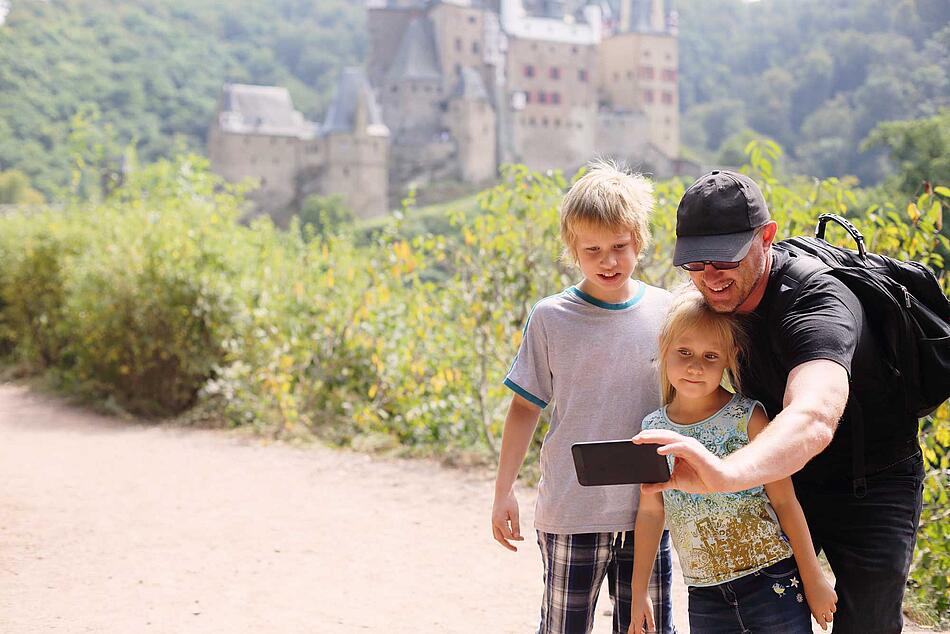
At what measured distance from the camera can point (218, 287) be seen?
A: 661cm

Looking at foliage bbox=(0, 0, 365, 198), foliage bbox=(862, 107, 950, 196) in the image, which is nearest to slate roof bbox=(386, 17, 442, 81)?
foliage bbox=(0, 0, 365, 198)

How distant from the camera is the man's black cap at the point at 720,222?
1.70 meters

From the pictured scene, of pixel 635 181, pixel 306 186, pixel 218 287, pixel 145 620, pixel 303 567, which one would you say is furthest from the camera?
pixel 306 186

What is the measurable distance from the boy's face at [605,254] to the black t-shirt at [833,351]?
35 cm

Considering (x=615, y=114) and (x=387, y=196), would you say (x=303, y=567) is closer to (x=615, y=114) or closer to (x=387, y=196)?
(x=387, y=196)

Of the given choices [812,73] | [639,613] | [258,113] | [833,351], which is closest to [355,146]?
[258,113]

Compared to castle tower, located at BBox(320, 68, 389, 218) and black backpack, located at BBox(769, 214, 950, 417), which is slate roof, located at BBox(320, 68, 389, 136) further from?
black backpack, located at BBox(769, 214, 950, 417)

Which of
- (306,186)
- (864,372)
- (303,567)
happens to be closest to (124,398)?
(303,567)

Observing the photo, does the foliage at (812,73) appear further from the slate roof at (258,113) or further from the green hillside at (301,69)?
the slate roof at (258,113)

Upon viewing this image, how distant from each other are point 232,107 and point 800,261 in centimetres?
4514

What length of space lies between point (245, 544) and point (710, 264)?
2.91 meters

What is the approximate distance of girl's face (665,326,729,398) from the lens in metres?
1.77

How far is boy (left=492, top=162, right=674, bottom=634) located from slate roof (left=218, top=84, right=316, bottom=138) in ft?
144

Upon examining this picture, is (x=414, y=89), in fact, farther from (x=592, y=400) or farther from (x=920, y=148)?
(x=592, y=400)
